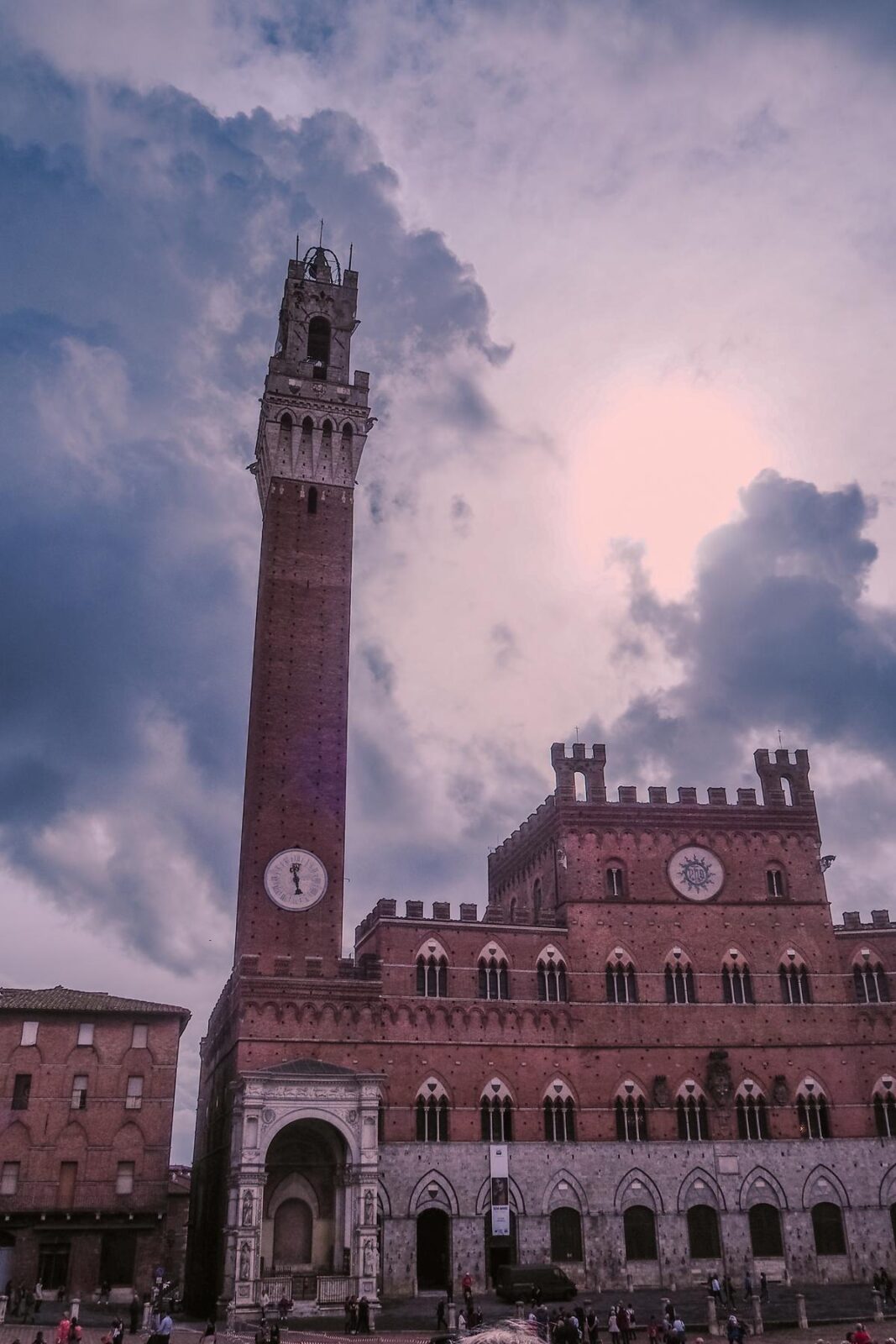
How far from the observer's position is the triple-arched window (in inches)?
1922

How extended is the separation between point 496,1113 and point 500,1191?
3109mm

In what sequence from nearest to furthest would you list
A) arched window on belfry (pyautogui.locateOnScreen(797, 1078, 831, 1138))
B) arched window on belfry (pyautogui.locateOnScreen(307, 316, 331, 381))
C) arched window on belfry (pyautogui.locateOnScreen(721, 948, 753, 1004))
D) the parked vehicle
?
the parked vehicle
arched window on belfry (pyautogui.locateOnScreen(797, 1078, 831, 1138))
arched window on belfry (pyautogui.locateOnScreen(721, 948, 753, 1004))
arched window on belfry (pyautogui.locateOnScreen(307, 316, 331, 381))

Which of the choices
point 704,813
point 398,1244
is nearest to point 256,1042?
point 398,1244

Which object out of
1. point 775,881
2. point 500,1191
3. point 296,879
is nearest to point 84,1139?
point 296,879

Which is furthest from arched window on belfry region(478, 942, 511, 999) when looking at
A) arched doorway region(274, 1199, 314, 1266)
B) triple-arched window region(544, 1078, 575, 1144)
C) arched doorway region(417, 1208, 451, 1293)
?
arched doorway region(274, 1199, 314, 1266)

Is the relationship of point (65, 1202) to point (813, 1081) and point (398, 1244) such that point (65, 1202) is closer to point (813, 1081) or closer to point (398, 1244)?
point (398, 1244)

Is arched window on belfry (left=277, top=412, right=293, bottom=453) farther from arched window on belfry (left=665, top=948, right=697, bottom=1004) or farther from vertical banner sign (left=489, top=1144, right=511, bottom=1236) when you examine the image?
vertical banner sign (left=489, top=1144, right=511, bottom=1236)

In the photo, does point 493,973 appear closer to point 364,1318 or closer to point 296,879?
point 296,879

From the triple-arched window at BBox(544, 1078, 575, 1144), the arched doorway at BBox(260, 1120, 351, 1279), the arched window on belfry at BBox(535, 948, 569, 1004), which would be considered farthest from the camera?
the arched window on belfry at BBox(535, 948, 569, 1004)

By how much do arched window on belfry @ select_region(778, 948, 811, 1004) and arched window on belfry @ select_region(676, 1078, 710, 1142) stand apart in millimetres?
6376

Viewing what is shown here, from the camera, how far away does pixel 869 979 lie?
176 feet

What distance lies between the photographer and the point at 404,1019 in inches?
1911

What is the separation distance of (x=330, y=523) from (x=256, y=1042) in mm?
25479

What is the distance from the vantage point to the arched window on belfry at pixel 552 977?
2021 inches
